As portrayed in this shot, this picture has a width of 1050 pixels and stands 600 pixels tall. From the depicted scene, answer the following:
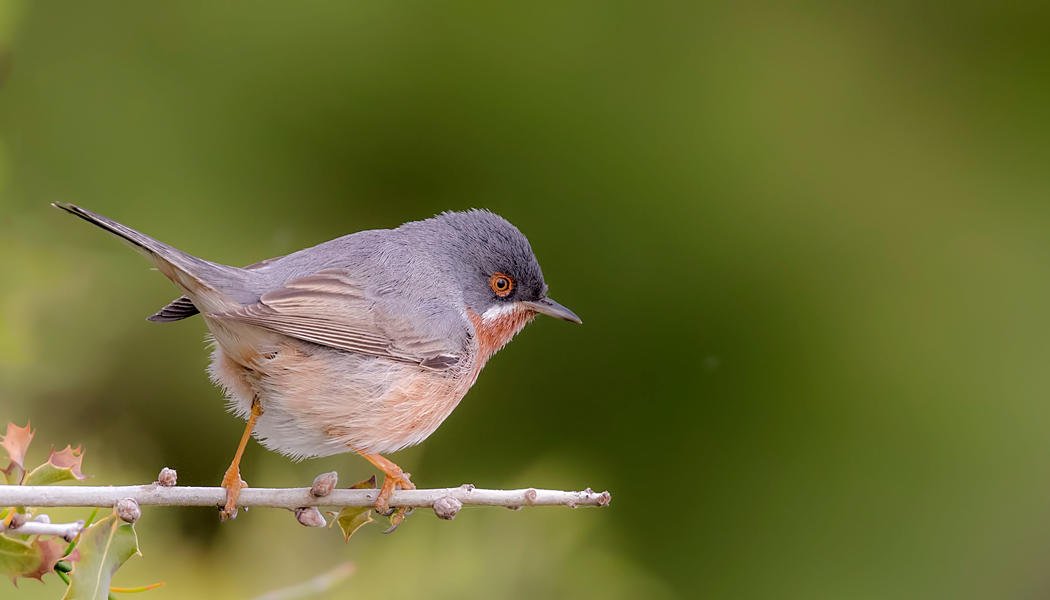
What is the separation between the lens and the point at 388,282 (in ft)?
7.92

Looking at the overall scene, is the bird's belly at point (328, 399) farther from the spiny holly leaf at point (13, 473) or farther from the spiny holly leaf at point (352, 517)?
the spiny holly leaf at point (13, 473)

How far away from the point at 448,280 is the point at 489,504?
838 millimetres

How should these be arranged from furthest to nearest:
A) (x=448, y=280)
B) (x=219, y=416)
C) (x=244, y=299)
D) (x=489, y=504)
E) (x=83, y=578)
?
(x=219, y=416) → (x=448, y=280) → (x=244, y=299) → (x=489, y=504) → (x=83, y=578)

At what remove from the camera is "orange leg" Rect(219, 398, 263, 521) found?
1.86 m

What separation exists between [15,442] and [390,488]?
88 centimetres

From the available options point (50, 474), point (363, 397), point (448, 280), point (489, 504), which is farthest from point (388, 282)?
point (50, 474)

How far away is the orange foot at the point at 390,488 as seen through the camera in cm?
206

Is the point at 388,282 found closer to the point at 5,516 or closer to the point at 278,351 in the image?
the point at 278,351

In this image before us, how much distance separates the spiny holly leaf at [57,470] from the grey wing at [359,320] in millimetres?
467

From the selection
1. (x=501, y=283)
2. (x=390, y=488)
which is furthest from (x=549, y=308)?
(x=390, y=488)

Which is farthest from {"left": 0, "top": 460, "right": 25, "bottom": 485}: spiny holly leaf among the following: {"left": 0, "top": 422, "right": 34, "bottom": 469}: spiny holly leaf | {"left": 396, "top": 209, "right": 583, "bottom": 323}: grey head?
{"left": 396, "top": 209, "right": 583, "bottom": 323}: grey head

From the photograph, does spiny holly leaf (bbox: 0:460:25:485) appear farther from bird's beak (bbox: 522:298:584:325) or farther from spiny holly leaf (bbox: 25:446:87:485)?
bird's beak (bbox: 522:298:584:325)

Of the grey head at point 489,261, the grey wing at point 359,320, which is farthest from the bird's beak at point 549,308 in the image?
the grey wing at point 359,320

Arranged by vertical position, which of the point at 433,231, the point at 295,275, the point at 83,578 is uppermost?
the point at 433,231
